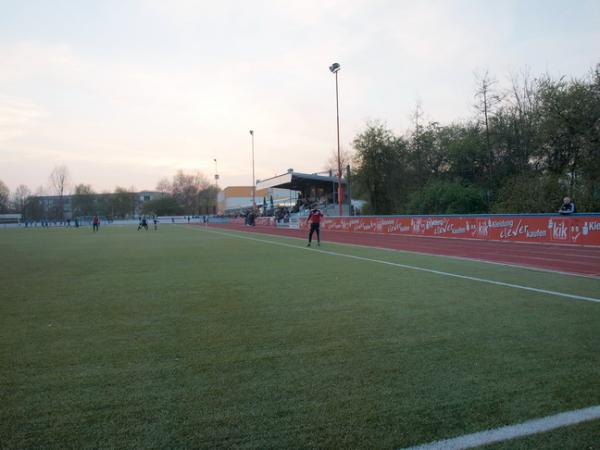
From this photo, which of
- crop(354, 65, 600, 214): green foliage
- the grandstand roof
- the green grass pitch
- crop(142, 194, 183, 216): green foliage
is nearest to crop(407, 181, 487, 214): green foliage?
crop(354, 65, 600, 214): green foliage

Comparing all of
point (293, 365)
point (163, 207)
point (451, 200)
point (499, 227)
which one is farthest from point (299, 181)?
point (163, 207)

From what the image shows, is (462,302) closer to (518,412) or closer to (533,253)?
(518,412)

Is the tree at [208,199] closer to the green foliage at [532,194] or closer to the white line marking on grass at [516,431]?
the green foliage at [532,194]

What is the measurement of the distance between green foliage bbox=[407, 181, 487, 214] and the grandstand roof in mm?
18128

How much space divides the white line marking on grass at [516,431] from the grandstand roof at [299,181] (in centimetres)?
4729

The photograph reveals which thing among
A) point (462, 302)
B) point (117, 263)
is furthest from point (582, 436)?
point (117, 263)

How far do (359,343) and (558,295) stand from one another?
4.37m

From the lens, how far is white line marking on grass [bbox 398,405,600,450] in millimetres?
2779

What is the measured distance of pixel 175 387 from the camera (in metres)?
3.70

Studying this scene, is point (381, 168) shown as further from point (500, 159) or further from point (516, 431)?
point (516, 431)

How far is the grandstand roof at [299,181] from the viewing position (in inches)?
2013

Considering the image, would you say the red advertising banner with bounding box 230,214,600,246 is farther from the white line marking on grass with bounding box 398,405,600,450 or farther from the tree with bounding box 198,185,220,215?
the tree with bounding box 198,185,220,215

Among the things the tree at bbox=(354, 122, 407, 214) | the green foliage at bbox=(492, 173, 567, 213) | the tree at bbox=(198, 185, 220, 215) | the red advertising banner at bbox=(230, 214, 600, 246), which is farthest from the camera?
the tree at bbox=(198, 185, 220, 215)

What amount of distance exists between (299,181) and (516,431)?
55870 mm
